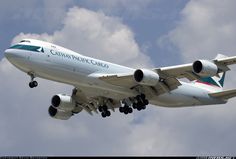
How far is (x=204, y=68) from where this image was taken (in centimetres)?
6322

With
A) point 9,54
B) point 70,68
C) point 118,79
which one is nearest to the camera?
point 9,54

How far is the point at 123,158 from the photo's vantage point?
46.6m

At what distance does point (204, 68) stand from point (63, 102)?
15.2 meters

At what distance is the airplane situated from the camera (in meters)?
63.2

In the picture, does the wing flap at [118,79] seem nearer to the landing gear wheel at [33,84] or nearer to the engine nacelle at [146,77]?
the engine nacelle at [146,77]

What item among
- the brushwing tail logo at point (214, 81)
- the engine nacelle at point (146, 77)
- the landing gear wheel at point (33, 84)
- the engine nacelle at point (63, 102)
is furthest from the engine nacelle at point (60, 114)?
the brushwing tail logo at point (214, 81)

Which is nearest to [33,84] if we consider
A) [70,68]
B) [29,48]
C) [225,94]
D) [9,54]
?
[29,48]

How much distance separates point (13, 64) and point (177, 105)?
57.4ft

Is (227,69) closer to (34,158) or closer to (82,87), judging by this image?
(82,87)

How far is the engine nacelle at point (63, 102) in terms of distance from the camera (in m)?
71.5

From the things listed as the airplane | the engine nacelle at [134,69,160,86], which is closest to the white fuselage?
the airplane

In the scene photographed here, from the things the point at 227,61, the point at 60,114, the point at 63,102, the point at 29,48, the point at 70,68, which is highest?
the point at 29,48

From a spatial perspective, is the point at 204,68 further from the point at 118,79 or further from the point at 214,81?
the point at 214,81

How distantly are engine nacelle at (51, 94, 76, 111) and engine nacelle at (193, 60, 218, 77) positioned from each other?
13.7 metres
